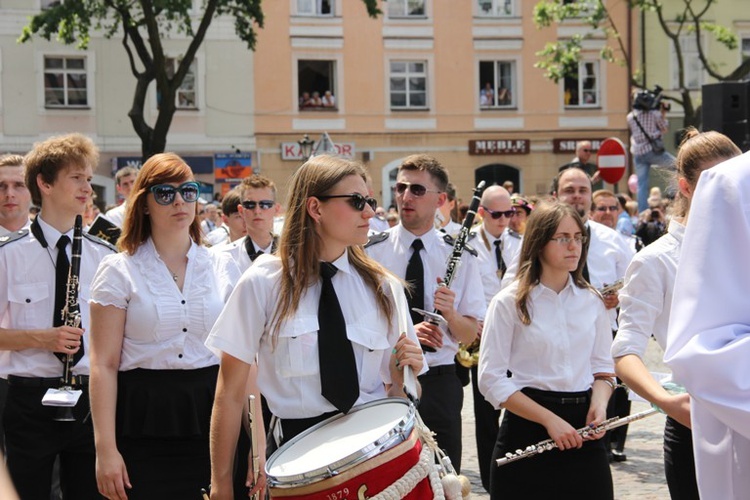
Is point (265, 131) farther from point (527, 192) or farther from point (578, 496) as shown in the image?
point (578, 496)

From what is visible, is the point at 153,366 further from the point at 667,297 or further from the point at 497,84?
the point at 497,84

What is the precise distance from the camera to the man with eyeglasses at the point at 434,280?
21.7 feet

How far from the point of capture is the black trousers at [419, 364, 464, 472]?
663cm

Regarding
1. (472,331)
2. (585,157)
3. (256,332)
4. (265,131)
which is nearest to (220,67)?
(265,131)

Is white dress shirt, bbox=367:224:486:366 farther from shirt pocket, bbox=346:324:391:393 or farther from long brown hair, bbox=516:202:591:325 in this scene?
shirt pocket, bbox=346:324:391:393

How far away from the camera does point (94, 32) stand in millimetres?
34656

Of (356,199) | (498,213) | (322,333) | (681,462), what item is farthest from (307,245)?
(498,213)

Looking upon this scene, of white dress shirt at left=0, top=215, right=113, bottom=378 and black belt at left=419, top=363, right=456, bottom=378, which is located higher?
white dress shirt at left=0, top=215, right=113, bottom=378

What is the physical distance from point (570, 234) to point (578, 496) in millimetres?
1310

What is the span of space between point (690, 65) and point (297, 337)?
119ft

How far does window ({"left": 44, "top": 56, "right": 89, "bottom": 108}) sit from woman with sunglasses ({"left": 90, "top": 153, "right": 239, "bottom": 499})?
102 feet

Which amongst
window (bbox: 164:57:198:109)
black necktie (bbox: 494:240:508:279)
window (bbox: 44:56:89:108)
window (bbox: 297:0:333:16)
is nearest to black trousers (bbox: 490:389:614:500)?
black necktie (bbox: 494:240:508:279)

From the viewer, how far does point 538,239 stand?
5812 millimetres

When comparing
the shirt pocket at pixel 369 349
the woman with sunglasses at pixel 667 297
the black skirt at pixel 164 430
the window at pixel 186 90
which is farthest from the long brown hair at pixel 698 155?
the window at pixel 186 90
